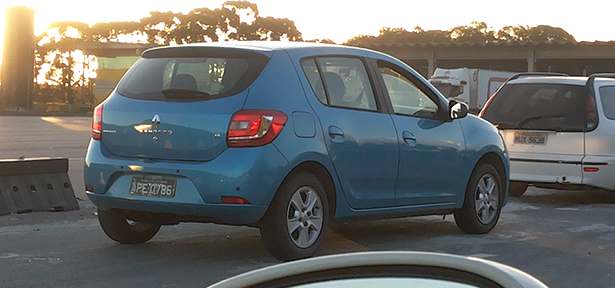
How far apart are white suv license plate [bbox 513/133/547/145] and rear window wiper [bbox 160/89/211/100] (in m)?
5.87

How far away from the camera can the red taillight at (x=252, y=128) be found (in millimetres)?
5844

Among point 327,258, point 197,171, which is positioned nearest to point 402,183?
point 197,171

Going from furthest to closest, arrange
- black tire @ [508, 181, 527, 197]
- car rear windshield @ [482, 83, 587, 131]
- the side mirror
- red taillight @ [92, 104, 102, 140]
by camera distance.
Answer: black tire @ [508, 181, 527, 197], car rear windshield @ [482, 83, 587, 131], the side mirror, red taillight @ [92, 104, 102, 140]

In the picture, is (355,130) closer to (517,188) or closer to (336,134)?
(336,134)

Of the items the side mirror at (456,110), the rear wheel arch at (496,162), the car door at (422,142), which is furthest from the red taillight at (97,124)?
the rear wheel arch at (496,162)

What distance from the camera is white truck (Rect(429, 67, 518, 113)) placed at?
4684cm

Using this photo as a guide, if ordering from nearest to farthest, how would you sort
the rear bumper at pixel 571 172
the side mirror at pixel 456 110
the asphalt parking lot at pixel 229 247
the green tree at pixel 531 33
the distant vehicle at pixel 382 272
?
the distant vehicle at pixel 382 272, the asphalt parking lot at pixel 229 247, the side mirror at pixel 456 110, the rear bumper at pixel 571 172, the green tree at pixel 531 33

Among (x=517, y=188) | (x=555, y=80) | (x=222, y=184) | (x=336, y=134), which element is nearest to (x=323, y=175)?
(x=336, y=134)

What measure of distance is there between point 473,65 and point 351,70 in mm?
75949

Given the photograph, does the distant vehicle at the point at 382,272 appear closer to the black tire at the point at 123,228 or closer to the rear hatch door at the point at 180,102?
the rear hatch door at the point at 180,102

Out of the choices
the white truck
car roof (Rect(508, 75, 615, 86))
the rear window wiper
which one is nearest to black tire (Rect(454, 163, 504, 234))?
the rear window wiper

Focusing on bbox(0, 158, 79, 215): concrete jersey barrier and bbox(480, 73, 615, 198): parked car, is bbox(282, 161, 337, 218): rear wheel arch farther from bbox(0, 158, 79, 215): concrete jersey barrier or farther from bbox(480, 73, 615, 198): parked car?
bbox(480, 73, 615, 198): parked car

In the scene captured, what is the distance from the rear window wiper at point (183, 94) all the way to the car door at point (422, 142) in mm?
1671

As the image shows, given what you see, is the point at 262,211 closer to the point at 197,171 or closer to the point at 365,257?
the point at 197,171
